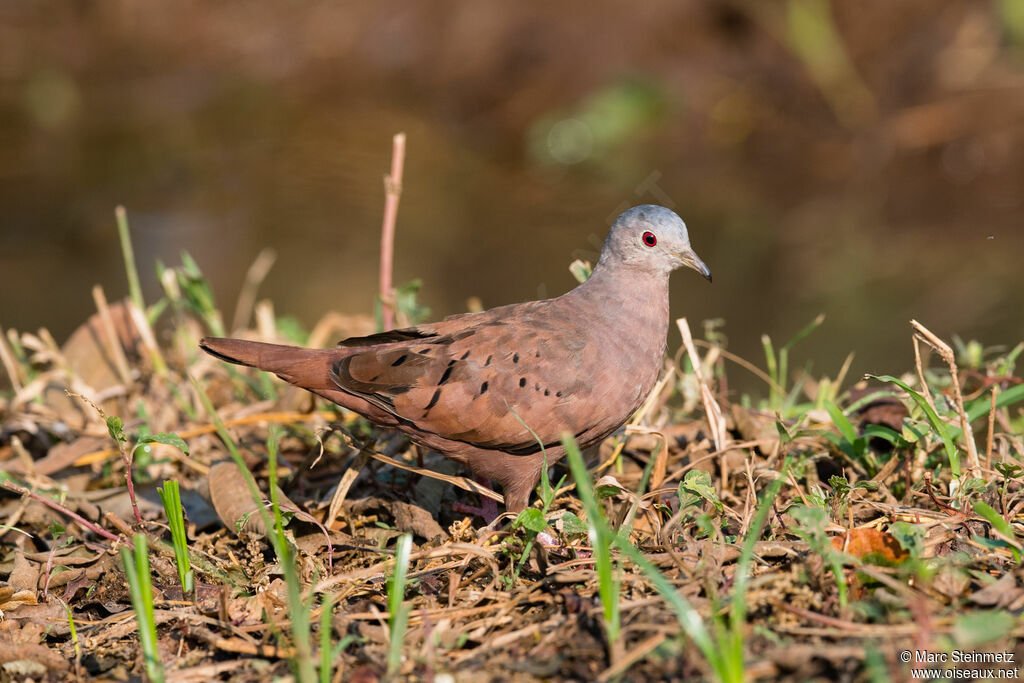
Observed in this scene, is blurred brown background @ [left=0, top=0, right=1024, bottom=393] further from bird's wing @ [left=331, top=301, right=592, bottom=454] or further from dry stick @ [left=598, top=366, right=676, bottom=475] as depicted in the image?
bird's wing @ [left=331, top=301, right=592, bottom=454]

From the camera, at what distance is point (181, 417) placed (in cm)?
472

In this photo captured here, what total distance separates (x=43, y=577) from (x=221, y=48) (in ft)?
35.2

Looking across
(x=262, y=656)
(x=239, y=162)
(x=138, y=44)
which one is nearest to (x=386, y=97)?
(x=239, y=162)

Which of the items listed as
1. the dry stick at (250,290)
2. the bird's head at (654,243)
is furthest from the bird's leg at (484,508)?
the dry stick at (250,290)

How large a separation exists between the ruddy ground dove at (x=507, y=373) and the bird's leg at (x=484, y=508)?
0.44 feet

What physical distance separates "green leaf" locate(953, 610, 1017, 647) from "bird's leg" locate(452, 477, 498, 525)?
1.71 metres

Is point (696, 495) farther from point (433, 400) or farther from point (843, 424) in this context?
point (433, 400)

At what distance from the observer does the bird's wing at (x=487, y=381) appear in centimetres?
346

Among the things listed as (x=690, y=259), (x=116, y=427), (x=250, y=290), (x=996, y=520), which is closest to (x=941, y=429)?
(x=996, y=520)

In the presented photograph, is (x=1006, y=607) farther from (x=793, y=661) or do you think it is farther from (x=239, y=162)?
(x=239, y=162)

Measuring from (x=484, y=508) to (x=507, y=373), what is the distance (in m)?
0.53

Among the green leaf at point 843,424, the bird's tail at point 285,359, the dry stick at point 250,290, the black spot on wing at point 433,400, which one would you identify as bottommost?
the green leaf at point 843,424

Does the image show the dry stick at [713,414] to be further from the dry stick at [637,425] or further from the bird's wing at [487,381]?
the bird's wing at [487,381]

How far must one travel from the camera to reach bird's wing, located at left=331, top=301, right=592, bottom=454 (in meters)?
3.46
